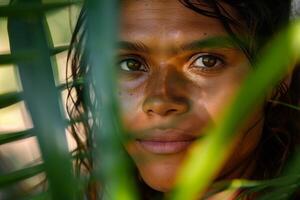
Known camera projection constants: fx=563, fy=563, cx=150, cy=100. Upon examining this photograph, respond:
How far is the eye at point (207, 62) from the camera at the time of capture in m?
0.81

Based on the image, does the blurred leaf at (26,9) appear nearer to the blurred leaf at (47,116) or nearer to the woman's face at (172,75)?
the blurred leaf at (47,116)

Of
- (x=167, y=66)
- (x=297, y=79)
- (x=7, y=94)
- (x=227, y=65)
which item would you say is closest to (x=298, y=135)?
(x=297, y=79)

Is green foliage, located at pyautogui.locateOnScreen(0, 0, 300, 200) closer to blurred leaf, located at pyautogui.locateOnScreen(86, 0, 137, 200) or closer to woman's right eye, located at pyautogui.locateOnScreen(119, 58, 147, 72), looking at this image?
blurred leaf, located at pyautogui.locateOnScreen(86, 0, 137, 200)

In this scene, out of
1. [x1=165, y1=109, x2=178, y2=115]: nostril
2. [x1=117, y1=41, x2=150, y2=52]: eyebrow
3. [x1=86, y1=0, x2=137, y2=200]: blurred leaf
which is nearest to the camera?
[x1=86, y1=0, x2=137, y2=200]: blurred leaf

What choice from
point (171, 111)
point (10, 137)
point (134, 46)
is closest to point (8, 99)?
point (10, 137)

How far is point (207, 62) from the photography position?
827mm

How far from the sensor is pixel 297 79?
3.11 feet

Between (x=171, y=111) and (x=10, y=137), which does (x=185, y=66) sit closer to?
(x=171, y=111)

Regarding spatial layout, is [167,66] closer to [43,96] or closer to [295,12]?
[295,12]

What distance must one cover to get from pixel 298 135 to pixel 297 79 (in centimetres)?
9

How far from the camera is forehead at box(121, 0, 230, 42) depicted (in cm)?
75

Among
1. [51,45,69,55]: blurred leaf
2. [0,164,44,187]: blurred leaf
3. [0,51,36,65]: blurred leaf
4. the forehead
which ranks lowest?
the forehead

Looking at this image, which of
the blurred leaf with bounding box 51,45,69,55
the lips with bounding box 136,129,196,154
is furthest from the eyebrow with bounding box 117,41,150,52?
the blurred leaf with bounding box 51,45,69,55

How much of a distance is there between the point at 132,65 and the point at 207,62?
110mm
